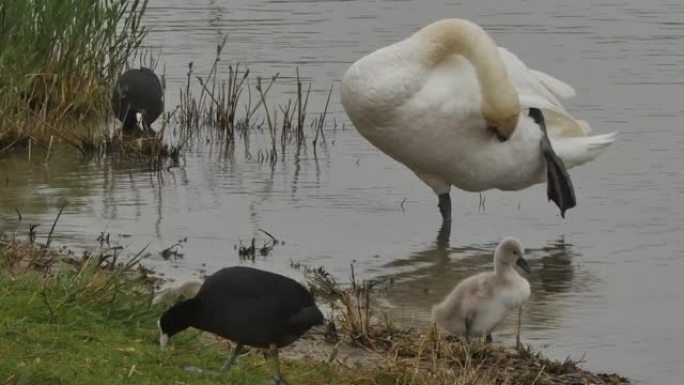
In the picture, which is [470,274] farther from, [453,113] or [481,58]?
[481,58]

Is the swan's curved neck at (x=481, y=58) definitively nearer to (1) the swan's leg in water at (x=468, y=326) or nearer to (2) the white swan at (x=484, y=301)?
(2) the white swan at (x=484, y=301)

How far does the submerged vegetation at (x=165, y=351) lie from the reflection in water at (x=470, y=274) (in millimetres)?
874

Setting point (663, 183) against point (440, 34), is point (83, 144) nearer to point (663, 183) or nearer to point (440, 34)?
point (440, 34)

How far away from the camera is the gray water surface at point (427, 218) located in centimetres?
846

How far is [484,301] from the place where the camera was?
25.4 ft

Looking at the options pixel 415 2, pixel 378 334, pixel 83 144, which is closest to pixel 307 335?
pixel 378 334

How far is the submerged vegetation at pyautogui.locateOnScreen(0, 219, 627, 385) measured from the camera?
596 centimetres

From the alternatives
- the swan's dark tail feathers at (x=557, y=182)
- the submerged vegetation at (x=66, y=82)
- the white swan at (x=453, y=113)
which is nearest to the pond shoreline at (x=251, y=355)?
the white swan at (x=453, y=113)

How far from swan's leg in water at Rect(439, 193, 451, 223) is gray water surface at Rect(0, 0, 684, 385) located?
0.13 m

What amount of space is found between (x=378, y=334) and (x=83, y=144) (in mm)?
5541

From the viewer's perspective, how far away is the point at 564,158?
11.3 metres

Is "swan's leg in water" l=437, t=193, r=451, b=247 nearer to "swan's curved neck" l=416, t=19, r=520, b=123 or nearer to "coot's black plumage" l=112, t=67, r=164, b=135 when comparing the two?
"swan's curved neck" l=416, t=19, r=520, b=123

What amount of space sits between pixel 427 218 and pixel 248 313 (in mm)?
4969

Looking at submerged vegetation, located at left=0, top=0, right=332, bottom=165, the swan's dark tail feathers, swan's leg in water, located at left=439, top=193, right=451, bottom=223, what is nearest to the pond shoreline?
swan's leg in water, located at left=439, top=193, right=451, bottom=223
